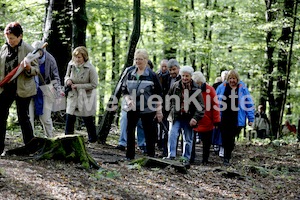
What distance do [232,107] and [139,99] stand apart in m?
2.61

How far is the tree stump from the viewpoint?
7219mm

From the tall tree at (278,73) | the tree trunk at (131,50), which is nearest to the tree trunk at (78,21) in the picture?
the tree trunk at (131,50)

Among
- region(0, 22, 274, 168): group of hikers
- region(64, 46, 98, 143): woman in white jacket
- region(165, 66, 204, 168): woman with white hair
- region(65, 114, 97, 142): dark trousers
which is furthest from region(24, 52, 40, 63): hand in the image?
region(165, 66, 204, 168): woman with white hair

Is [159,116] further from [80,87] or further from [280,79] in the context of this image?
[280,79]

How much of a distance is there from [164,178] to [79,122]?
26.7 feet

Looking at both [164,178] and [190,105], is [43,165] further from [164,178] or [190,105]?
[190,105]

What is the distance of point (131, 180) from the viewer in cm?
699

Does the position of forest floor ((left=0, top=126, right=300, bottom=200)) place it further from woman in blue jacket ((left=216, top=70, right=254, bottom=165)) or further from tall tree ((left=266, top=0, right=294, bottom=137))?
tall tree ((left=266, top=0, right=294, bottom=137))

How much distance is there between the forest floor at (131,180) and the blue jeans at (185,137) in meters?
0.41

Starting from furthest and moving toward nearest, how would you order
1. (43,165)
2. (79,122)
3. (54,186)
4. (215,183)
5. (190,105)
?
(79,122)
(190,105)
(215,183)
(43,165)
(54,186)

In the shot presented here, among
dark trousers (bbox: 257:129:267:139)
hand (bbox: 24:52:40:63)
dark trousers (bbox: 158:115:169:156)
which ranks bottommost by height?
dark trousers (bbox: 257:129:267:139)

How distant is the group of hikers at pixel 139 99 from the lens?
23.4ft

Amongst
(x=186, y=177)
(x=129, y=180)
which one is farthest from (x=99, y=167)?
(x=186, y=177)

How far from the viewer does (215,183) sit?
26.3ft
